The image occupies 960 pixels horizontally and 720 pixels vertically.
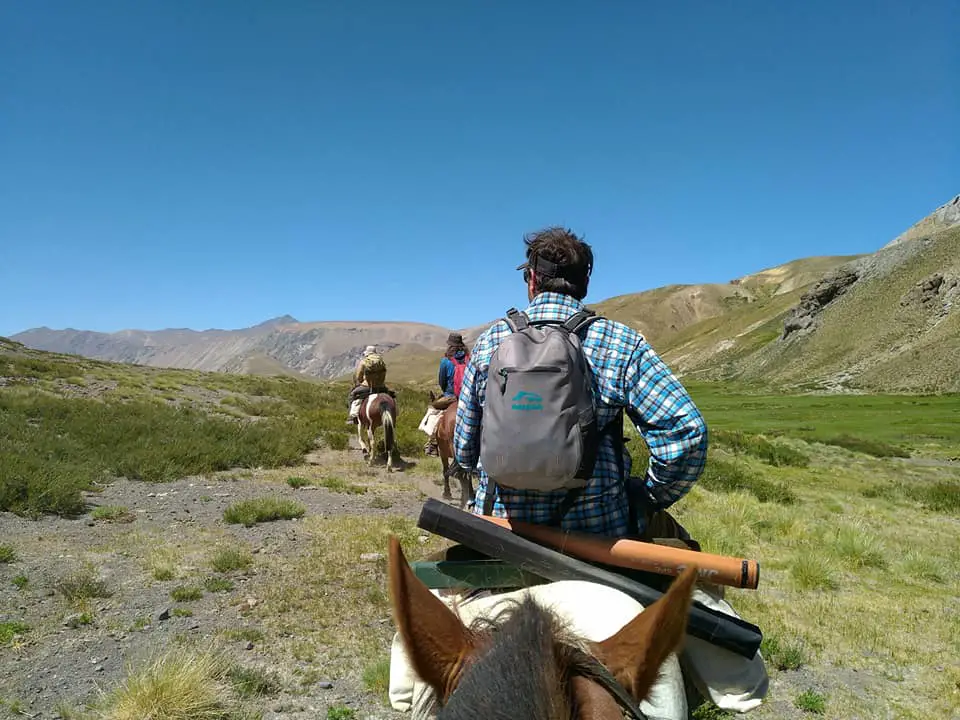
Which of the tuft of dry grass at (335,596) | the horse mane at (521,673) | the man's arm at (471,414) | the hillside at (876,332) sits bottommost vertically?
the tuft of dry grass at (335,596)

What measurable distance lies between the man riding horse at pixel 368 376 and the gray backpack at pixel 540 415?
12.1 m

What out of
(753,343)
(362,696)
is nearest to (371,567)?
(362,696)

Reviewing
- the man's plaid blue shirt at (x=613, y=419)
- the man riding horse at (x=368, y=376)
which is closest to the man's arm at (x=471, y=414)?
the man's plaid blue shirt at (x=613, y=419)

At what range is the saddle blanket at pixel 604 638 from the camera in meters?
1.69

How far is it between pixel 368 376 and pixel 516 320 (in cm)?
1237

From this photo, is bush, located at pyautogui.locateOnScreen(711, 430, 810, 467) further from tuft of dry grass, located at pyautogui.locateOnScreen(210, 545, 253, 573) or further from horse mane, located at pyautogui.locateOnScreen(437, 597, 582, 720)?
horse mane, located at pyautogui.locateOnScreen(437, 597, 582, 720)

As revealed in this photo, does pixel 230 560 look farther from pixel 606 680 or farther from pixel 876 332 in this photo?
pixel 876 332

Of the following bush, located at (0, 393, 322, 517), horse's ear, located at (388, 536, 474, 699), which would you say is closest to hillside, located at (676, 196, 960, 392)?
bush, located at (0, 393, 322, 517)

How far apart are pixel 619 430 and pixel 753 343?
304 feet

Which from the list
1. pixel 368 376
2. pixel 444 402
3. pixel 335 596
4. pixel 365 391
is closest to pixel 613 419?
pixel 335 596

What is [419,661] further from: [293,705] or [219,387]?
[219,387]

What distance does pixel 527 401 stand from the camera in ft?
6.51

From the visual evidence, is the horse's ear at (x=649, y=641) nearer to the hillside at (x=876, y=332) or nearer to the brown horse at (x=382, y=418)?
the brown horse at (x=382, y=418)

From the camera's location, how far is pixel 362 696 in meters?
4.49
